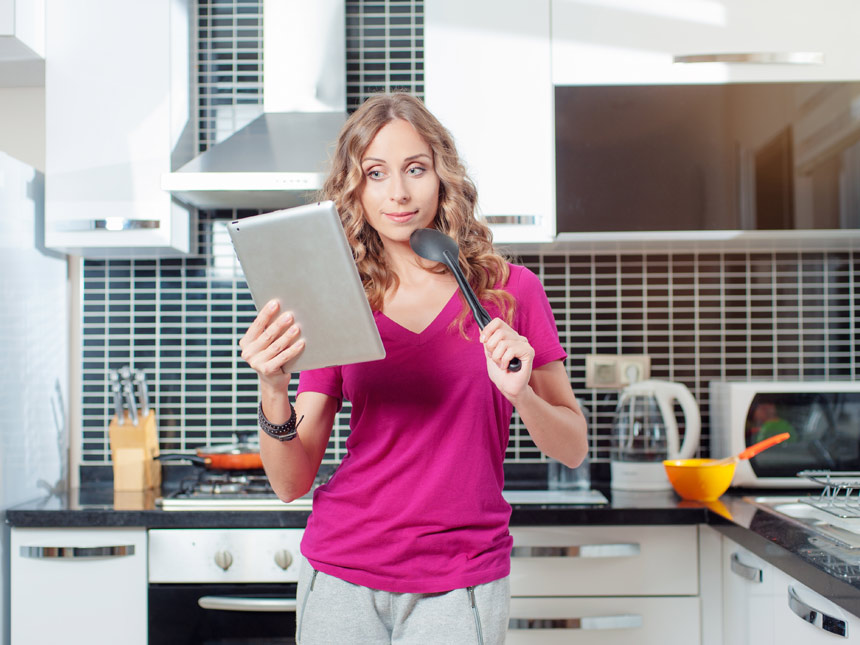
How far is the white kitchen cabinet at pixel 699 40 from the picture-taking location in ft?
5.93

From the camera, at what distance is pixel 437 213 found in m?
1.17

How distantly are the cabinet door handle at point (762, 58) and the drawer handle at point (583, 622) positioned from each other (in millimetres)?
1260

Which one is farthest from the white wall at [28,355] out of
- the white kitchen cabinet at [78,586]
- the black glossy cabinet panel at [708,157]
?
the black glossy cabinet panel at [708,157]

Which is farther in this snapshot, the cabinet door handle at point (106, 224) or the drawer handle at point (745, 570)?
the cabinet door handle at point (106, 224)

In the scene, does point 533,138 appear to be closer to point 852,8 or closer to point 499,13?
point 499,13

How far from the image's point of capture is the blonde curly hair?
111 cm

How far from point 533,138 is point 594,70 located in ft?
0.69

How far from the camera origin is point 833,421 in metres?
1.90

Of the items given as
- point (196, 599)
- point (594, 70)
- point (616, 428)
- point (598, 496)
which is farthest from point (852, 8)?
point (196, 599)

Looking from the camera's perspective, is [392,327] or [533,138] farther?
[533,138]

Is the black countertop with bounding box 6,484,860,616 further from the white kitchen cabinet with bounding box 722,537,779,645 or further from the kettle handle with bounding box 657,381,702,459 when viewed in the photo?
the kettle handle with bounding box 657,381,702,459

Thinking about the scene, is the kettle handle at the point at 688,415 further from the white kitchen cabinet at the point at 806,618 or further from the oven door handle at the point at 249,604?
the oven door handle at the point at 249,604

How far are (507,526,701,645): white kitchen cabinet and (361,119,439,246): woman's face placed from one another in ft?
2.79

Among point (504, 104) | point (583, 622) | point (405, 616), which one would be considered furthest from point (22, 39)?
point (583, 622)
